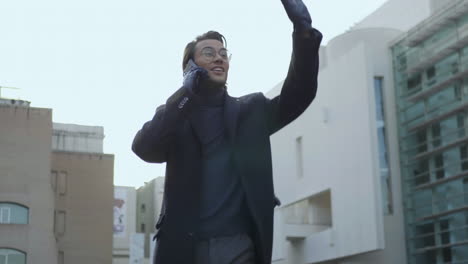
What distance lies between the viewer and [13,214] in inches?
2355

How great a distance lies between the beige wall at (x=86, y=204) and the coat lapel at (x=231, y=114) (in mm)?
63019

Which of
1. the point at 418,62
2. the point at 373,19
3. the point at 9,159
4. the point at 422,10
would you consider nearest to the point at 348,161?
the point at 418,62

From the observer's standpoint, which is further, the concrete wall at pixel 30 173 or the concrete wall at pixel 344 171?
the concrete wall at pixel 30 173

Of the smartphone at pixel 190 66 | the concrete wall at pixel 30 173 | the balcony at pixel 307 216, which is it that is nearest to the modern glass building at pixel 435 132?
the balcony at pixel 307 216

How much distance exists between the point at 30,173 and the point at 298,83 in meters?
58.8

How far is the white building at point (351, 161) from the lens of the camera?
1588 inches

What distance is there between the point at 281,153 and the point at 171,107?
155 feet

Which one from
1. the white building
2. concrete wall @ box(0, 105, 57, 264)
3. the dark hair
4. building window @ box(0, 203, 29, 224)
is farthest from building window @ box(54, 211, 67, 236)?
the dark hair

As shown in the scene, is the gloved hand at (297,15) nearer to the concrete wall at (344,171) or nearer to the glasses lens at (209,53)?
the glasses lens at (209,53)

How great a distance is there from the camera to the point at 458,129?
3631cm

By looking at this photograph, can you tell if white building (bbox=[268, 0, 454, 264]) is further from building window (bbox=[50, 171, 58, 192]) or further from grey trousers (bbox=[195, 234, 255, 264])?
grey trousers (bbox=[195, 234, 255, 264])

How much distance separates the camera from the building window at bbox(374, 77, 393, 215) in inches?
1607

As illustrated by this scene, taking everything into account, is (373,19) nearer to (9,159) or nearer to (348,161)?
(348,161)

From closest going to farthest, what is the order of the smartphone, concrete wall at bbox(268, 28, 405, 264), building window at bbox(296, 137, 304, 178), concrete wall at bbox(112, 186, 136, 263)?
the smartphone → concrete wall at bbox(268, 28, 405, 264) → building window at bbox(296, 137, 304, 178) → concrete wall at bbox(112, 186, 136, 263)
